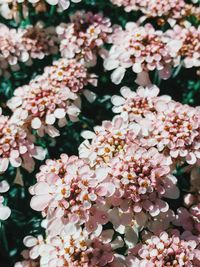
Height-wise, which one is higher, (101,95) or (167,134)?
(167,134)

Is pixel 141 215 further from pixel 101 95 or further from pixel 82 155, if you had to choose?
pixel 101 95

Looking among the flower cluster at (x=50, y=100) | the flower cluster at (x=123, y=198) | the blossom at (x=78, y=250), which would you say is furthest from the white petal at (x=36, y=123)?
the blossom at (x=78, y=250)

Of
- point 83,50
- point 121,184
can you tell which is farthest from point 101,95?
point 121,184

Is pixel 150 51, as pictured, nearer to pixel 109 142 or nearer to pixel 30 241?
pixel 109 142

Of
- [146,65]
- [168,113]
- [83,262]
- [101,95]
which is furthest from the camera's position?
[101,95]

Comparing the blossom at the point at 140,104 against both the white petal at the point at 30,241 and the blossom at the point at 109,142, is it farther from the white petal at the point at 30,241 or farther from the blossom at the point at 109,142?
the white petal at the point at 30,241
